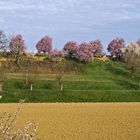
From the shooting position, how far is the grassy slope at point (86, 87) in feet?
248

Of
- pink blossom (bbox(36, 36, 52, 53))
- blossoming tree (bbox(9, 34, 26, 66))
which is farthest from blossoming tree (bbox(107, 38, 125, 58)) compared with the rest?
blossoming tree (bbox(9, 34, 26, 66))

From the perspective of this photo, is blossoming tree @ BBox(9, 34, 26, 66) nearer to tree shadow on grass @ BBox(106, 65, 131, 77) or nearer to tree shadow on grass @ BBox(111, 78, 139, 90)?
tree shadow on grass @ BBox(106, 65, 131, 77)

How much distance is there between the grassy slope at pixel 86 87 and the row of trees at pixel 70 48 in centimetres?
911

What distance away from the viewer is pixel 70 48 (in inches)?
5364

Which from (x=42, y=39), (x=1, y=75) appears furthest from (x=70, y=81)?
(x=42, y=39)

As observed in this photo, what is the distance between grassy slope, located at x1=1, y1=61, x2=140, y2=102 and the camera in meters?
75.7

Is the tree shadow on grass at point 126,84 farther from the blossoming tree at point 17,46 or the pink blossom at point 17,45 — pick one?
the pink blossom at point 17,45

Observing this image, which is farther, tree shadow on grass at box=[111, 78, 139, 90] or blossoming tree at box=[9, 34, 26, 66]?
blossoming tree at box=[9, 34, 26, 66]

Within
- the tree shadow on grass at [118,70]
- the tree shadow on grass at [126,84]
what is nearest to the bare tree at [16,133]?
the tree shadow on grass at [126,84]

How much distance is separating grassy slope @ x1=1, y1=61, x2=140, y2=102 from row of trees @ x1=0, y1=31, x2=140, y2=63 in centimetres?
911

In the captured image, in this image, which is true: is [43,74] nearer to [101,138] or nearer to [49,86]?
[49,86]

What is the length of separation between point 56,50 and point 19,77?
42.5 meters

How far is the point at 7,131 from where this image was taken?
656cm

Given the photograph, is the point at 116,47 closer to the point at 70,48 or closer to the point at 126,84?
the point at 70,48
